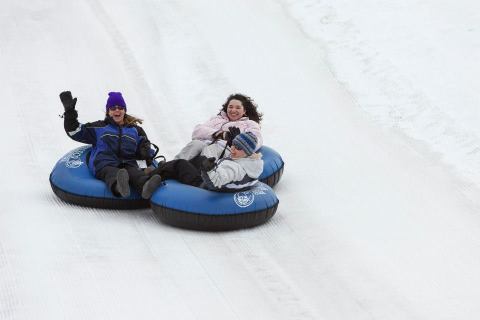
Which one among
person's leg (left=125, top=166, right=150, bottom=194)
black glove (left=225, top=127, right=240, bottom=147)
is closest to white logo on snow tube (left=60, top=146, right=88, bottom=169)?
person's leg (left=125, top=166, right=150, bottom=194)

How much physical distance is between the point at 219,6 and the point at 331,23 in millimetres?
1841

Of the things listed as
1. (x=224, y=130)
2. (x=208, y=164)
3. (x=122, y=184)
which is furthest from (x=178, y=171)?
(x=224, y=130)

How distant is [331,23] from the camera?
475 inches

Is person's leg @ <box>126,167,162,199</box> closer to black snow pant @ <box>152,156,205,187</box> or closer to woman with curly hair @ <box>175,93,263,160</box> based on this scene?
black snow pant @ <box>152,156,205,187</box>

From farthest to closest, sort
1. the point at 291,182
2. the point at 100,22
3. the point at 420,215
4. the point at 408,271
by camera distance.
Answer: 1. the point at 100,22
2. the point at 291,182
3. the point at 420,215
4. the point at 408,271

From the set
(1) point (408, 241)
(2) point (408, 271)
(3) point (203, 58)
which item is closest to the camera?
(2) point (408, 271)

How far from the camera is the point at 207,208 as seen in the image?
639 cm

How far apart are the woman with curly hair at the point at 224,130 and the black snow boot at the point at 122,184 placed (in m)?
0.68

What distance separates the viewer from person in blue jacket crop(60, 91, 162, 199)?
22.7ft

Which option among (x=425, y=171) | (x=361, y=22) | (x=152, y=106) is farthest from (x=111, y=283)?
(x=361, y=22)

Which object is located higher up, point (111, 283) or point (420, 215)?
point (111, 283)

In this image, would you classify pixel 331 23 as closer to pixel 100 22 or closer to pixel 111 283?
pixel 100 22

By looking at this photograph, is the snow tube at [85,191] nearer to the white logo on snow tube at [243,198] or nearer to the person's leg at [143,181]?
the person's leg at [143,181]

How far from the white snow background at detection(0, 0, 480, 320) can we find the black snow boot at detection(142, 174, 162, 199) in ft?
0.80
